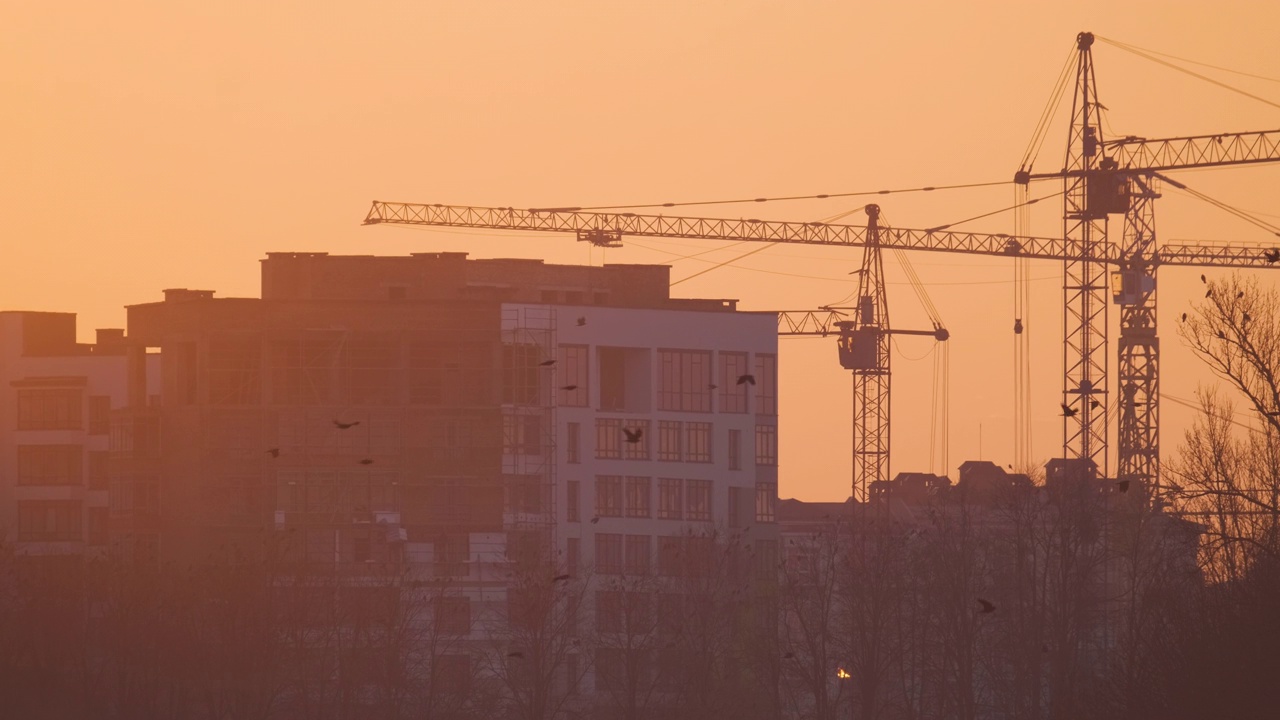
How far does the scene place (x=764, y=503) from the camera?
10969cm

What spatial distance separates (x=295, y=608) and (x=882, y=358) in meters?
70.9

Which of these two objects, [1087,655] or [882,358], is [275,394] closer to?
[1087,655]

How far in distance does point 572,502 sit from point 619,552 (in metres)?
3.21

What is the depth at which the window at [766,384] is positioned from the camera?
109500 millimetres

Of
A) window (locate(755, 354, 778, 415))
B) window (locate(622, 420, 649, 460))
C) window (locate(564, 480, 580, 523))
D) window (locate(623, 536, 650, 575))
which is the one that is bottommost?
window (locate(623, 536, 650, 575))

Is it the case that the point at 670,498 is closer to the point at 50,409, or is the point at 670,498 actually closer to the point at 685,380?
the point at 685,380

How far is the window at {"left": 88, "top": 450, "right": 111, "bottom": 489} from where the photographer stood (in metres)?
115

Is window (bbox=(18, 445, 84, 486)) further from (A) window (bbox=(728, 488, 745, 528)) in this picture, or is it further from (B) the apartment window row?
(A) window (bbox=(728, 488, 745, 528))

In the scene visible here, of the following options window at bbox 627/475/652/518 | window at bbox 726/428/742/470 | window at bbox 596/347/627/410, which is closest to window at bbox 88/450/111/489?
window at bbox 596/347/627/410

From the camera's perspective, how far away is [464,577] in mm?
93875

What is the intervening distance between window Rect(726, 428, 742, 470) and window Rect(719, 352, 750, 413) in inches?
46.5

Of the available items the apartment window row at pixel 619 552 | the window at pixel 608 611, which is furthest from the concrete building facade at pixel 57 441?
the window at pixel 608 611

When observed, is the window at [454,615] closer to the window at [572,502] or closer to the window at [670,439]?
the window at [572,502]

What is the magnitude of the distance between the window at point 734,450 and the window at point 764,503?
1.96 meters
